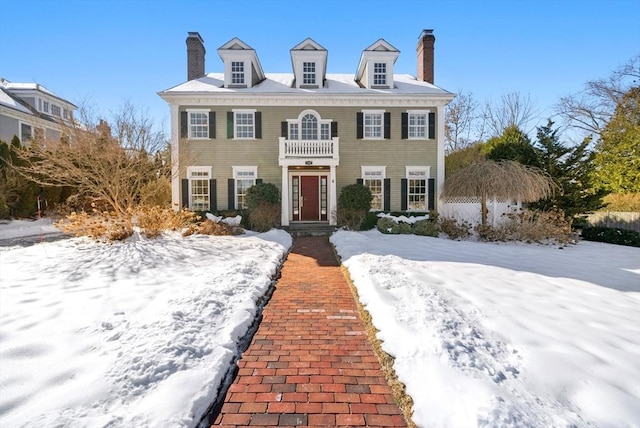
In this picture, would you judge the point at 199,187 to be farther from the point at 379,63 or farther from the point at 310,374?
the point at 310,374

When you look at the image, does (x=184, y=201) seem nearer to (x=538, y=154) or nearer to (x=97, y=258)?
(x=97, y=258)

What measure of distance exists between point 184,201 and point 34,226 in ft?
20.7

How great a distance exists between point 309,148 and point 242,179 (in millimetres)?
3519

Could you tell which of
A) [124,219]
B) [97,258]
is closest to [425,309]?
[97,258]

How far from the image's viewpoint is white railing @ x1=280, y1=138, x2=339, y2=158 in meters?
14.4

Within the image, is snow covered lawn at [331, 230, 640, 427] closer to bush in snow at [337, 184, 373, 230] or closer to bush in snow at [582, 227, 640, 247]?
bush in snow at [582, 227, 640, 247]

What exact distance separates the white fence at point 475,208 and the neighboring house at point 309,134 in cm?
184

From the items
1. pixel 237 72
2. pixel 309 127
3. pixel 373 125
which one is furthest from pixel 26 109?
pixel 373 125

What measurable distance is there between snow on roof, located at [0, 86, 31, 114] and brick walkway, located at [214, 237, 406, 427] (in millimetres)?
24319

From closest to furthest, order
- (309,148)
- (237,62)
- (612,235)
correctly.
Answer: (612,235)
(309,148)
(237,62)

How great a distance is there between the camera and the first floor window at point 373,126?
15.4 m

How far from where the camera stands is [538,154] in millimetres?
12852

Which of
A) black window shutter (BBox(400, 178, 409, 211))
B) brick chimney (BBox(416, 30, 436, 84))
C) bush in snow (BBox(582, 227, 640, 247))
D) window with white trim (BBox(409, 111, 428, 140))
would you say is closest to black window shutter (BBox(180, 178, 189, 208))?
black window shutter (BBox(400, 178, 409, 211))

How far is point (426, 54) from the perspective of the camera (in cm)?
1670
